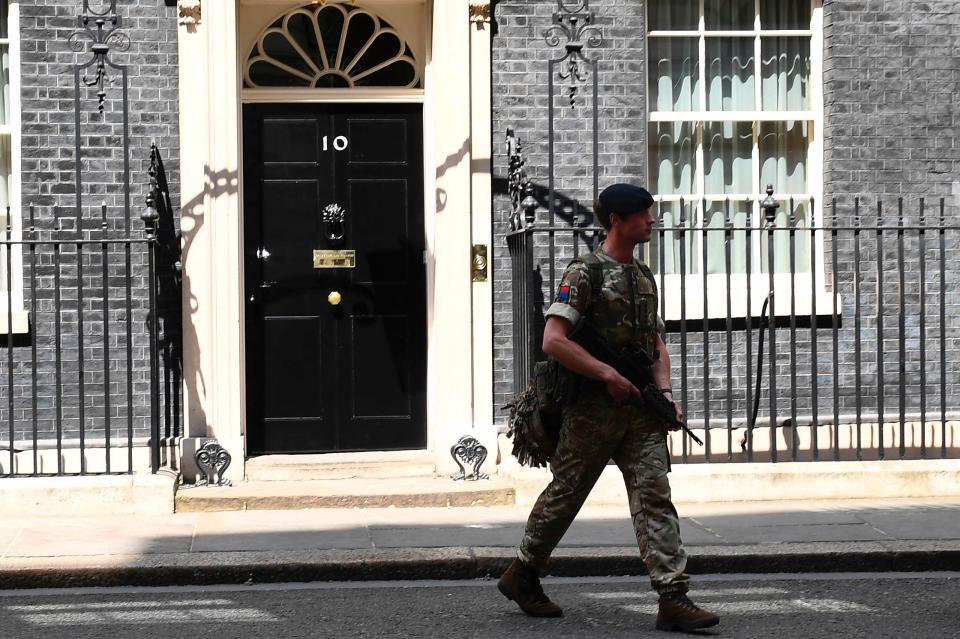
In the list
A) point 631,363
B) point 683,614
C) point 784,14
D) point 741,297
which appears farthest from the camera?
point 784,14

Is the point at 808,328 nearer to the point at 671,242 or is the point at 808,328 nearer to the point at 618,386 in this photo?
the point at 671,242

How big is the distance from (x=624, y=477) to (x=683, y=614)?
0.62m

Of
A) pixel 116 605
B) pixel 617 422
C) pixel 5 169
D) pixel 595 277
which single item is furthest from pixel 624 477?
pixel 5 169

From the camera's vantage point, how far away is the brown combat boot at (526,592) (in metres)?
6.27

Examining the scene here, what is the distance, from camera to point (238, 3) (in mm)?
9703

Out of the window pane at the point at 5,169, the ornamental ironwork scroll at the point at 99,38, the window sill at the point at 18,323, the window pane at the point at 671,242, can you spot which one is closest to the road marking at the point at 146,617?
the window sill at the point at 18,323

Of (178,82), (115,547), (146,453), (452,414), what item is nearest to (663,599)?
(115,547)

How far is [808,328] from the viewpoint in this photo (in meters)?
10.2

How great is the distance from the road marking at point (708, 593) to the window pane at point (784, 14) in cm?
482

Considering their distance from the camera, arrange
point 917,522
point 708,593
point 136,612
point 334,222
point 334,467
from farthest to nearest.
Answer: point 334,222 → point 334,467 → point 917,522 → point 708,593 → point 136,612

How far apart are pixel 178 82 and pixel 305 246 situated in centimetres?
138

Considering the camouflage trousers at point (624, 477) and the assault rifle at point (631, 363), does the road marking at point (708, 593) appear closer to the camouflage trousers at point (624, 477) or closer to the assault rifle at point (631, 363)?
the camouflage trousers at point (624, 477)

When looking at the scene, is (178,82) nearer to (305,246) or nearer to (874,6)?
(305,246)

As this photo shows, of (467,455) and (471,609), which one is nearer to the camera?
(471,609)
